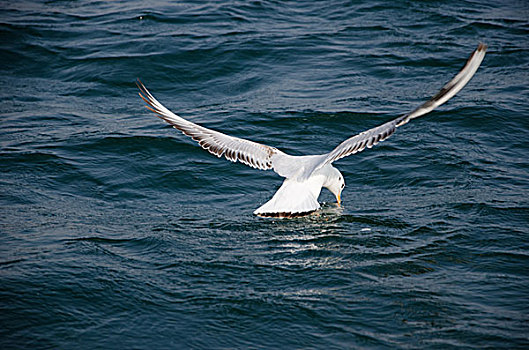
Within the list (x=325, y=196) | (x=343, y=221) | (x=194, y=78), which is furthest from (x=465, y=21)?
(x=343, y=221)

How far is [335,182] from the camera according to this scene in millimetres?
7430

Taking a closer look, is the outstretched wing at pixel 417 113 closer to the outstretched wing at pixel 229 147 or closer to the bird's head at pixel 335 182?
the bird's head at pixel 335 182

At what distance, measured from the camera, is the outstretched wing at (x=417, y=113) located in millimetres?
5570

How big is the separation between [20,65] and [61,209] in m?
6.13

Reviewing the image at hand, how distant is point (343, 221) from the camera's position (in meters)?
6.95

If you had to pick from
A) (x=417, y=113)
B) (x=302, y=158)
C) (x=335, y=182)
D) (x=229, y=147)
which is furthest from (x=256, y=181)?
(x=417, y=113)

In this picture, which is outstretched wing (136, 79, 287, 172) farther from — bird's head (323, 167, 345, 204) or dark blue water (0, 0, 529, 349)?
bird's head (323, 167, 345, 204)

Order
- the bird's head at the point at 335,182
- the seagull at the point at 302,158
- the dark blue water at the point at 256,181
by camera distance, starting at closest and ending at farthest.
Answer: the dark blue water at the point at 256,181 < the seagull at the point at 302,158 < the bird's head at the point at 335,182

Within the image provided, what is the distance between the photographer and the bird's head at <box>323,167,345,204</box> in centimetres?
737

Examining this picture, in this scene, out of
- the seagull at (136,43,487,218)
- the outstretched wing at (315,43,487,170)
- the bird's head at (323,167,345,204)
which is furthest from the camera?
the bird's head at (323,167,345,204)

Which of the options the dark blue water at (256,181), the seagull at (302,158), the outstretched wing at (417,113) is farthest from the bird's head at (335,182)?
the outstretched wing at (417,113)

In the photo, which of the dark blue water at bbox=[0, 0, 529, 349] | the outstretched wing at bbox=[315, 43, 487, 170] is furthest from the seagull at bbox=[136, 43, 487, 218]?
the dark blue water at bbox=[0, 0, 529, 349]

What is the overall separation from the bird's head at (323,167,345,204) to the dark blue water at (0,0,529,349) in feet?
0.56

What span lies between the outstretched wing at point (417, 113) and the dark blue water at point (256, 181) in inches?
35.9
